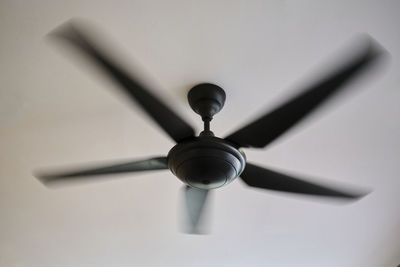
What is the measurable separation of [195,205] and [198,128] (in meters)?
0.45

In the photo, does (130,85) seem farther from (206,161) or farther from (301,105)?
(301,105)

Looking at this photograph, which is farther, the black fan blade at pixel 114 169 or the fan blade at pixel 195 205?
the fan blade at pixel 195 205

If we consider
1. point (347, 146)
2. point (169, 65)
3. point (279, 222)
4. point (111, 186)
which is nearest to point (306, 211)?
point (279, 222)

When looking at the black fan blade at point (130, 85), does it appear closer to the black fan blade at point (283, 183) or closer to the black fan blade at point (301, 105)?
the black fan blade at point (301, 105)

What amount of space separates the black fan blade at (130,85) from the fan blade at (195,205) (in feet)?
1.05

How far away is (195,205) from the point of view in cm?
157

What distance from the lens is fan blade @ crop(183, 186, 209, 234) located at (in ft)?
4.90

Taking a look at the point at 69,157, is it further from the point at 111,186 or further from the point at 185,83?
the point at 185,83

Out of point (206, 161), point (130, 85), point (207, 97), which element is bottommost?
point (206, 161)

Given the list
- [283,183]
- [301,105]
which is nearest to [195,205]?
[283,183]

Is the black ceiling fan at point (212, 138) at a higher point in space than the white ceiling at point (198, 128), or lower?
lower

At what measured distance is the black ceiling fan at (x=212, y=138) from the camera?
96 cm

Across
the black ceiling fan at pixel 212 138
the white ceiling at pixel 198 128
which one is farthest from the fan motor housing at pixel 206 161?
the white ceiling at pixel 198 128

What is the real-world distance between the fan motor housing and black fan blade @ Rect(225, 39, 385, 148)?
0.21ft
